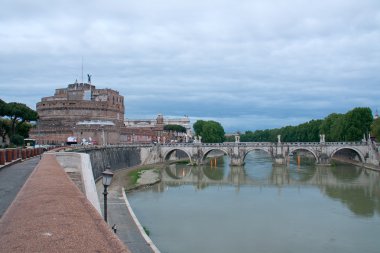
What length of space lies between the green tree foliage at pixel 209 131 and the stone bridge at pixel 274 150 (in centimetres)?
2481

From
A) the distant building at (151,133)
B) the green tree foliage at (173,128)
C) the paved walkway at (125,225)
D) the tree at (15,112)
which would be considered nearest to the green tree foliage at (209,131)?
the distant building at (151,133)

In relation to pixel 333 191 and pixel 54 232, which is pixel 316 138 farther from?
pixel 54 232

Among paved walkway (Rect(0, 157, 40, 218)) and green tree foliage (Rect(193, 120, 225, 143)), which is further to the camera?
green tree foliage (Rect(193, 120, 225, 143))

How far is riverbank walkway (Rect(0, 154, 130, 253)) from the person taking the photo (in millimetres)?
5559

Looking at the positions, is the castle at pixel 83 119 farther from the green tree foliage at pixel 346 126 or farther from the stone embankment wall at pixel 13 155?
the stone embankment wall at pixel 13 155

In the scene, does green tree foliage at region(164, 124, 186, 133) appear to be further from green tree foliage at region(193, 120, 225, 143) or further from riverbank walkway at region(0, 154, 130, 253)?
riverbank walkway at region(0, 154, 130, 253)

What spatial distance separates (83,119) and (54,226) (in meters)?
78.6

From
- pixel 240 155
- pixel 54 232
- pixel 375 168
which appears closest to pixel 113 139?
pixel 240 155

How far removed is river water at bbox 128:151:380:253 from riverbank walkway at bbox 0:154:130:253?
1210 centimetres

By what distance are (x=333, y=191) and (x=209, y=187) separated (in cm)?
1210

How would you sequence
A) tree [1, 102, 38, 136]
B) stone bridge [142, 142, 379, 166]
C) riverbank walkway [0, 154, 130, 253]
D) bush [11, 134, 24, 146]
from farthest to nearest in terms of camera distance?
stone bridge [142, 142, 379, 166], tree [1, 102, 38, 136], bush [11, 134, 24, 146], riverbank walkway [0, 154, 130, 253]

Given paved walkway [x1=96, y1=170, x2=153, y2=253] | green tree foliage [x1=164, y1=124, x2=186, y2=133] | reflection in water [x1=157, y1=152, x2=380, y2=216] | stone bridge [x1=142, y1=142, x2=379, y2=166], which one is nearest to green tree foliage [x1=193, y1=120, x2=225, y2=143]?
green tree foliage [x1=164, y1=124, x2=186, y2=133]

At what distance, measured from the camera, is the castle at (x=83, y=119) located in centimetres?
7644

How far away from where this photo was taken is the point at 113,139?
80125 millimetres
